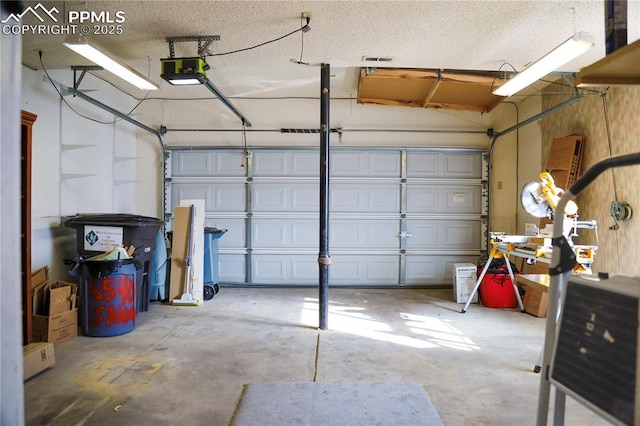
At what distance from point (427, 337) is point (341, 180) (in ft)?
10.3

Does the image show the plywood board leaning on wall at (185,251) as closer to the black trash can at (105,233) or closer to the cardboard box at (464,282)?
the black trash can at (105,233)

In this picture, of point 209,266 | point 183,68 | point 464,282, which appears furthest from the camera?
point 209,266

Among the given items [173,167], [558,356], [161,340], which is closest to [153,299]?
[161,340]

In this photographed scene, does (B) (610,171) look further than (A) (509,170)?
No

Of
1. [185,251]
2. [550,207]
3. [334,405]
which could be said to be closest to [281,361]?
[334,405]

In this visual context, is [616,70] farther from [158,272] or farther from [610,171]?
[158,272]

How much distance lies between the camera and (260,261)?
6426 mm

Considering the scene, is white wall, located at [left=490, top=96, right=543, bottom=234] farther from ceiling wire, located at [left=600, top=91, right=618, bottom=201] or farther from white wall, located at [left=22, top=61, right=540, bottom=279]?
ceiling wire, located at [left=600, top=91, right=618, bottom=201]

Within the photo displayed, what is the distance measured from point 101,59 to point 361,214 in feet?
13.9

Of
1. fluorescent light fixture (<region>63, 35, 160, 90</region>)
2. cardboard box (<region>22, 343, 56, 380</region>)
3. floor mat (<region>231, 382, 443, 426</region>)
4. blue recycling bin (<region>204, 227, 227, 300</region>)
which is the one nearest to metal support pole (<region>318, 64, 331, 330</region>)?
floor mat (<region>231, 382, 443, 426</region>)

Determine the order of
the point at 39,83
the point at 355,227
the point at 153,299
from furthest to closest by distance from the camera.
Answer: the point at 355,227 < the point at 153,299 < the point at 39,83

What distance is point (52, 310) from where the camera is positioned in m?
3.66

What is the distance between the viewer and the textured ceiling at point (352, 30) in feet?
9.63

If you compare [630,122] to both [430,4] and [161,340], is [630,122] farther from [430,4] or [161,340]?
[161,340]
